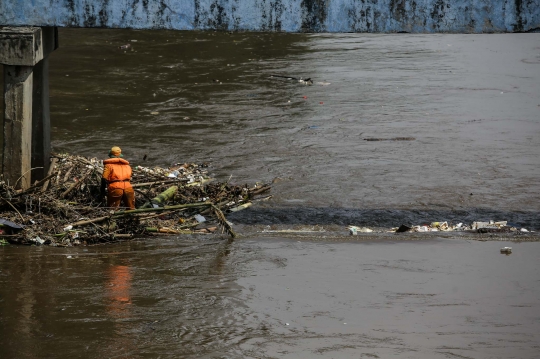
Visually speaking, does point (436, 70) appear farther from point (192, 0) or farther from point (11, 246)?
point (11, 246)

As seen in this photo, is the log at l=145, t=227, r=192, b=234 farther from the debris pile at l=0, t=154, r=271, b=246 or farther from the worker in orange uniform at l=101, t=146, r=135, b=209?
the worker in orange uniform at l=101, t=146, r=135, b=209

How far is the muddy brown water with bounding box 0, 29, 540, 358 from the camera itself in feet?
21.9

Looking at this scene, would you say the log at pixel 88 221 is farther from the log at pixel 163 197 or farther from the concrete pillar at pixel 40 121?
the concrete pillar at pixel 40 121

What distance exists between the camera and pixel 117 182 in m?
9.41

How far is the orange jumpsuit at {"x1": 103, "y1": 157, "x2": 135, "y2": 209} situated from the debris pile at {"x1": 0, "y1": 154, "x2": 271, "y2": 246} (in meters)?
0.15

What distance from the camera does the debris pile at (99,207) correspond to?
29.9 ft

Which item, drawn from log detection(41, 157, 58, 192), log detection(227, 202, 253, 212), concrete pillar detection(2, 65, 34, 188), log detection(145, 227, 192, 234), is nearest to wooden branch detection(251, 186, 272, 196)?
log detection(227, 202, 253, 212)

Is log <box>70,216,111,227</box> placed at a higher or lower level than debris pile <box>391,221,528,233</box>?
higher

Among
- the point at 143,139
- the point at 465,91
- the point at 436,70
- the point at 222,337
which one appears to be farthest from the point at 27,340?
the point at 436,70

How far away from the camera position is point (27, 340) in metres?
6.43

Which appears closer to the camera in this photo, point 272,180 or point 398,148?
point 272,180

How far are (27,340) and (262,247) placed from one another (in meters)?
3.24

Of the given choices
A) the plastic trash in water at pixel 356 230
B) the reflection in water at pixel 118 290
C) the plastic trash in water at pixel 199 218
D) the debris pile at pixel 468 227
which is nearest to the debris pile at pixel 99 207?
the plastic trash in water at pixel 199 218

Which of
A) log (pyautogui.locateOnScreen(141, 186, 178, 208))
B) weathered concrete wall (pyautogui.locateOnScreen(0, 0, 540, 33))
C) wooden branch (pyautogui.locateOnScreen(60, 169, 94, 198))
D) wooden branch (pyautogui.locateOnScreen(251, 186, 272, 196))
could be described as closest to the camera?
weathered concrete wall (pyautogui.locateOnScreen(0, 0, 540, 33))
